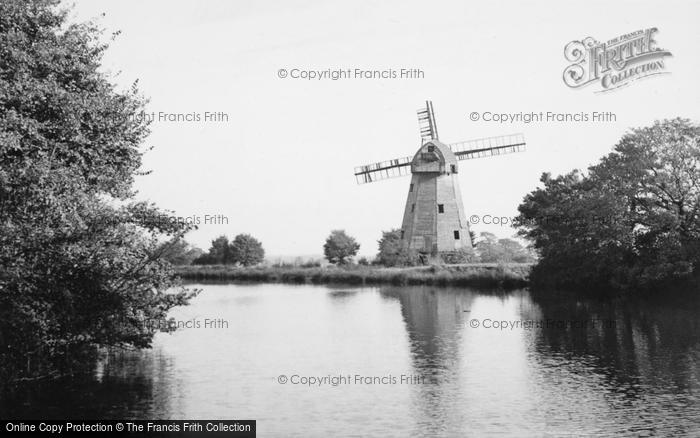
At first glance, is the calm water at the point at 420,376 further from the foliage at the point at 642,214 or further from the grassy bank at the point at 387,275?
the grassy bank at the point at 387,275

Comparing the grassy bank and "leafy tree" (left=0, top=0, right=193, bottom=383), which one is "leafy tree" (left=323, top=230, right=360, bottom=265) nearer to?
the grassy bank

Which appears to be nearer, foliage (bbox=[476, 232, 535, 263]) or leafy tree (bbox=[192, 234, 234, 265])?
foliage (bbox=[476, 232, 535, 263])

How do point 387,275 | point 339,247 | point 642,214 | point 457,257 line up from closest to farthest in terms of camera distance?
point 642,214 < point 387,275 < point 457,257 < point 339,247

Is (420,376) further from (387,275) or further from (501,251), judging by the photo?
(501,251)

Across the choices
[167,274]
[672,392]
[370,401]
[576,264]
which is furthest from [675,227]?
[167,274]

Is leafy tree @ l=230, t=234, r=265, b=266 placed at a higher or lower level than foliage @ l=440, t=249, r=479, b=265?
higher

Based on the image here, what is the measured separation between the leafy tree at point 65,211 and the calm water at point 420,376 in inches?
57.0

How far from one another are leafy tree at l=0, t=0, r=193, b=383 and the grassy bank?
32.5 meters

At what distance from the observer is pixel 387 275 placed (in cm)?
5372

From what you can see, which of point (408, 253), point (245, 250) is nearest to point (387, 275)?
point (408, 253)

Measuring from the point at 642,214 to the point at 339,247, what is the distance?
40.8 metres
